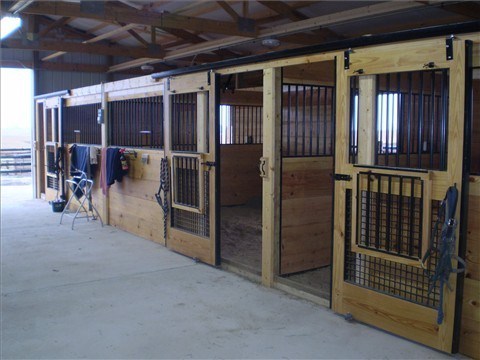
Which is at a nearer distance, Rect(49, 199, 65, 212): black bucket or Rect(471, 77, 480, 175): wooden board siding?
Rect(471, 77, 480, 175): wooden board siding

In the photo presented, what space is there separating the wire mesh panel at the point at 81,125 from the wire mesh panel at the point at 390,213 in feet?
16.1

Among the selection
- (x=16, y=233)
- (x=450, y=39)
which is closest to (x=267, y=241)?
(x=450, y=39)

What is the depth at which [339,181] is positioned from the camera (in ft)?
10.4

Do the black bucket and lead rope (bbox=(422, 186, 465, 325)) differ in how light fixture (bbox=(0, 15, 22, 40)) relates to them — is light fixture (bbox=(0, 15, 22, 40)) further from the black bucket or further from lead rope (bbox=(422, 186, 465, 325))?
lead rope (bbox=(422, 186, 465, 325))

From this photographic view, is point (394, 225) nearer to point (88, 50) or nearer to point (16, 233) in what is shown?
point (16, 233)

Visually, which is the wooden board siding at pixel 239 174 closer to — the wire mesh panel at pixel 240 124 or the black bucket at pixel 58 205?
the wire mesh panel at pixel 240 124

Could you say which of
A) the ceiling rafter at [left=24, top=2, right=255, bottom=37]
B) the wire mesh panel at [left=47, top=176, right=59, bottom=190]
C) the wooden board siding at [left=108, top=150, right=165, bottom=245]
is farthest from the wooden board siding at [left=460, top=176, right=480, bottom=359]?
the wire mesh panel at [left=47, top=176, right=59, bottom=190]

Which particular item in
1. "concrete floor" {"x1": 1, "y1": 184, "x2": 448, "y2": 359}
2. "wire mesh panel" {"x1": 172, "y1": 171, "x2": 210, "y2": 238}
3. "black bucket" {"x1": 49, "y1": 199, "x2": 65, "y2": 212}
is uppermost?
"wire mesh panel" {"x1": 172, "y1": 171, "x2": 210, "y2": 238}

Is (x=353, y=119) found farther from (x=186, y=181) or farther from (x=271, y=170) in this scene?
(x=186, y=181)

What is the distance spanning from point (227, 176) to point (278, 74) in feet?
13.5

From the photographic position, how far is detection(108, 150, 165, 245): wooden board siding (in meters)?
5.32

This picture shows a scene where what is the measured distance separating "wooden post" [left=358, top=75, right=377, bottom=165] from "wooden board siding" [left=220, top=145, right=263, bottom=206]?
15.3ft

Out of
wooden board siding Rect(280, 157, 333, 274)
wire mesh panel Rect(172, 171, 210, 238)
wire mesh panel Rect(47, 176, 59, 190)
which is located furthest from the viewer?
wire mesh panel Rect(47, 176, 59, 190)

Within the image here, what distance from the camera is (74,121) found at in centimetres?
768
